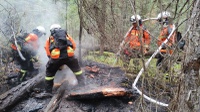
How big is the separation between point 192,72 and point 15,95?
455 cm

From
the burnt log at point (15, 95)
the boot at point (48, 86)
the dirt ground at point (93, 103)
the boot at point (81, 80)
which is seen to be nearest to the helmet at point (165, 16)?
the dirt ground at point (93, 103)

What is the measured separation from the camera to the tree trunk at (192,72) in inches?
86.0

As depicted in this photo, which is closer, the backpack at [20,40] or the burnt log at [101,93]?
the burnt log at [101,93]

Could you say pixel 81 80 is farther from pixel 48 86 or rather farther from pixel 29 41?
pixel 29 41

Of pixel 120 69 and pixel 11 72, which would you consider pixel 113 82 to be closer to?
pixel 120 69

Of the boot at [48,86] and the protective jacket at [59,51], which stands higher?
the protective jacket at [59,51]

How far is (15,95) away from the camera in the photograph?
5609 mm

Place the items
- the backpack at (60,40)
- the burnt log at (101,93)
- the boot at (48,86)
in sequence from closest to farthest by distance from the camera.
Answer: the burnt log at (101,93), the backpack at (60,40), the boot at (48,86)

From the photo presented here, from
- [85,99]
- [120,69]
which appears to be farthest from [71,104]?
[120,69]

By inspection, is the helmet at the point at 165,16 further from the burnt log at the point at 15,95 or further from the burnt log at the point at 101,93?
the burnt log at the point at 15,95

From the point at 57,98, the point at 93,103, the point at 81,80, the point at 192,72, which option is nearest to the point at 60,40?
the point at 81,80

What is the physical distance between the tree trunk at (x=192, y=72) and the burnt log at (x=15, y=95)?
4.20 meters

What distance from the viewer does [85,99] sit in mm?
5598

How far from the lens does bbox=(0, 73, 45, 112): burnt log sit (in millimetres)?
5301
